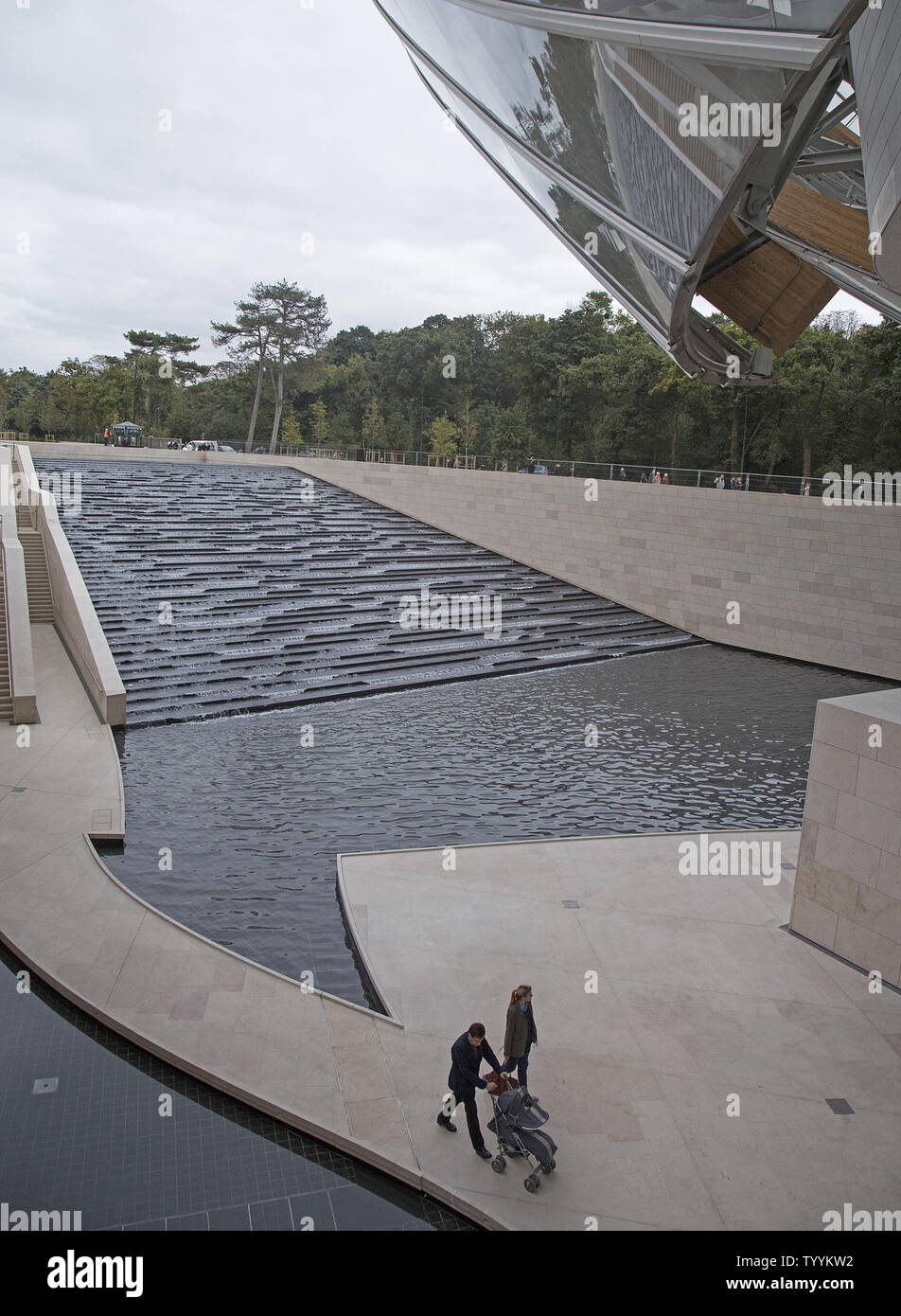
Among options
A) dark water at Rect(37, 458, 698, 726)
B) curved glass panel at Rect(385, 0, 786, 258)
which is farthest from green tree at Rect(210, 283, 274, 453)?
curved glass panel at Rect(385, 0, 786, 258)

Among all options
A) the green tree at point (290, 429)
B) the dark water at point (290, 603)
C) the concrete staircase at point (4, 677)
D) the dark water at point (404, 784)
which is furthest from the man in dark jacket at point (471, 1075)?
the green tree at point (290, 429)

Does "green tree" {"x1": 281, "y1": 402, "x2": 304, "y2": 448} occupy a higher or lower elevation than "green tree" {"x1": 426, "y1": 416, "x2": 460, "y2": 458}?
higher

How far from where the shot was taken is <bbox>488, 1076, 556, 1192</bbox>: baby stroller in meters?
4.57

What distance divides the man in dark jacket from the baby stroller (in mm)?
85

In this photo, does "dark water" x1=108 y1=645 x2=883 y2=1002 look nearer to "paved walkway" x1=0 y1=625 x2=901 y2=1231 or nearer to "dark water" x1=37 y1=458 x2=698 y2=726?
"paved walkway" x1=0 y1=625 x2=901 y2=1231

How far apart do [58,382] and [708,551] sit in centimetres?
5269

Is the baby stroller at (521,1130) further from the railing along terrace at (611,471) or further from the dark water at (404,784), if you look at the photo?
the railing along terrace at (611,471)

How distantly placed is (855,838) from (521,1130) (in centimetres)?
394

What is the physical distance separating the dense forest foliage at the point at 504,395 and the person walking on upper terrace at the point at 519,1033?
23.0m

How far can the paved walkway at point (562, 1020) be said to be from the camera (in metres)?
4.61

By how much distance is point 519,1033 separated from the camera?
492 cm
